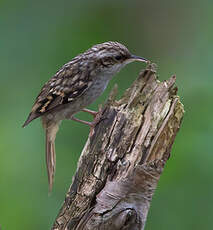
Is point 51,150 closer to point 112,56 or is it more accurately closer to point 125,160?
point 112,56

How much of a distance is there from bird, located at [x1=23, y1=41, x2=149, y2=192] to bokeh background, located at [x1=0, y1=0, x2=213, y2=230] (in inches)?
6.7

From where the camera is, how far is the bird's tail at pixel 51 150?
18.3ft

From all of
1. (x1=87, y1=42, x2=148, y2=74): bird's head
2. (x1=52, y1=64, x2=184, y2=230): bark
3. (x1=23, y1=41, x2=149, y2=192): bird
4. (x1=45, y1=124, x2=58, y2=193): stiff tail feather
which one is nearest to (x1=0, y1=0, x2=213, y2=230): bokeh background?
(x1=45, y1=124, x2=58, y2=193): stiff tail feather

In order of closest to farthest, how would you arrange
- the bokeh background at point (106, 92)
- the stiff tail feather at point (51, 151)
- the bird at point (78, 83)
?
the bokeh background at point (106, 92) < the stiff tail feather at point (51, 151) < the bird at point (78, 83)

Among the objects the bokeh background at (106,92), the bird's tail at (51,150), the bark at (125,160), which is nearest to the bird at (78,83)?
the bird's tail at (51,150)

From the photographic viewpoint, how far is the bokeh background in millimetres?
4918

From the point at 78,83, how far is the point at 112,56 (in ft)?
1.38

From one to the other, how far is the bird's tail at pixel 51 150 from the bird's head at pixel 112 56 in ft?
2.61

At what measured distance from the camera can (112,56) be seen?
5.66 m

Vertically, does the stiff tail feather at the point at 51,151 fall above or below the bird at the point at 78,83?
below

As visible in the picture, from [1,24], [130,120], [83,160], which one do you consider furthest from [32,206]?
[1,24]

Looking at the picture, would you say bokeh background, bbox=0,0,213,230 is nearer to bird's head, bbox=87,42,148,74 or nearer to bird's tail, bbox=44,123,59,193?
bird's tail, bbox=44,123,59,193

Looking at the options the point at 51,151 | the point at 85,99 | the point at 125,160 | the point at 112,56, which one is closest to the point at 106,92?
the point at 85,99

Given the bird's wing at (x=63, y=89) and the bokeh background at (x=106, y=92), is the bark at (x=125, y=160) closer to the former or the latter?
the bokeh background at (x=106, y=92)
